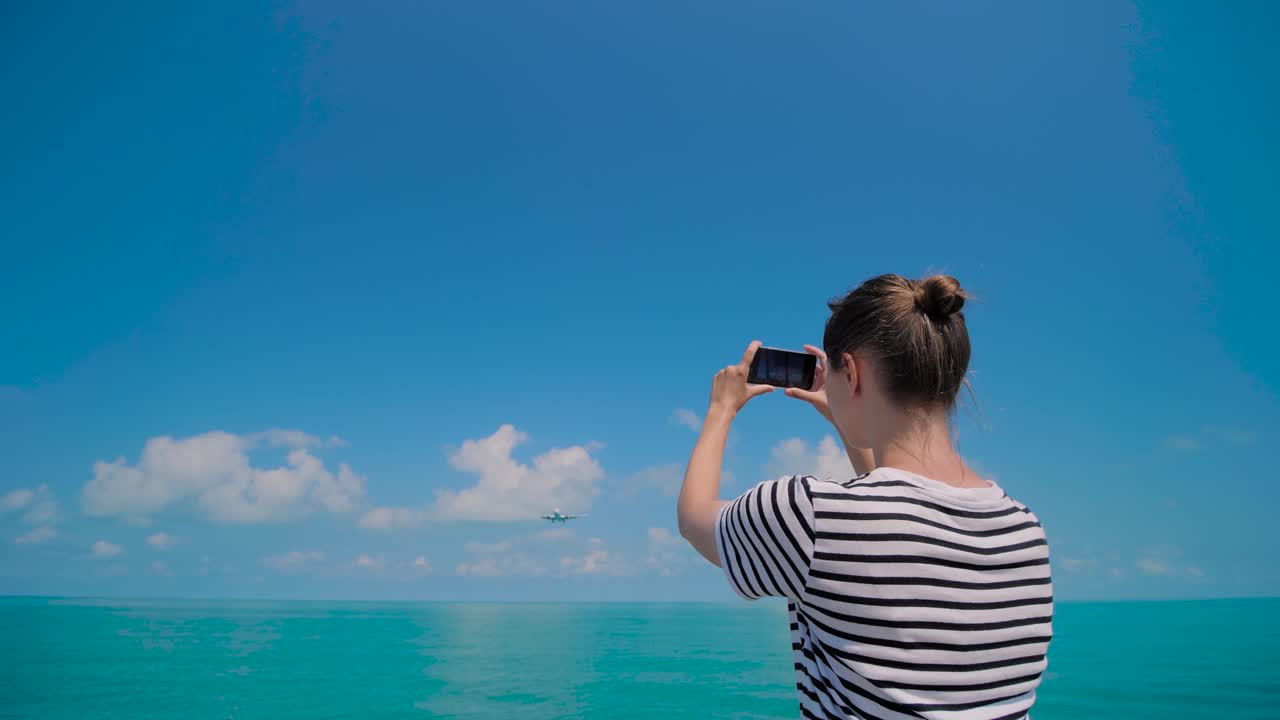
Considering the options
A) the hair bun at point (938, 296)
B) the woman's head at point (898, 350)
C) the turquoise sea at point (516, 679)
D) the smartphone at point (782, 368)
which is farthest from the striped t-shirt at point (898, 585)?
the turquoise sea at point (516, 679)

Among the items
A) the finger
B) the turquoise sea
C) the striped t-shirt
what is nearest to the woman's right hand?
the finger

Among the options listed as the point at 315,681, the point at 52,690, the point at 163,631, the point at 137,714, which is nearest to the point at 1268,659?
the point at 315,681

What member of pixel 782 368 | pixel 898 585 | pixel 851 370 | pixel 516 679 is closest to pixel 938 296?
pixel 851 370

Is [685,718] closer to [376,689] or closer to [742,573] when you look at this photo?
[376,689]

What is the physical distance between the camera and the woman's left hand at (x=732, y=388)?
169cm

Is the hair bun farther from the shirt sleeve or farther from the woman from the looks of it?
the shirt sleeve

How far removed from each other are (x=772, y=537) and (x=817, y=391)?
807 mm

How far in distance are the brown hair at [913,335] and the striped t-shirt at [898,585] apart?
0.73 ft

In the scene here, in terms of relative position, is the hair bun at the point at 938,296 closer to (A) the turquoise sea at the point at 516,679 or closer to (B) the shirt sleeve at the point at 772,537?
(B) the shirt sleeve at the point at 772,537

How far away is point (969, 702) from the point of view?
4.04ft

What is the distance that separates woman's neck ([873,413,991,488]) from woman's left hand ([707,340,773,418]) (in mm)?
377

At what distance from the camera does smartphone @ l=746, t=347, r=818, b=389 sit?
1.80m

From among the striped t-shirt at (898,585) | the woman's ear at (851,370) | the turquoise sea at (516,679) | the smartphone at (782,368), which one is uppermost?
the smartphone at (782,368)

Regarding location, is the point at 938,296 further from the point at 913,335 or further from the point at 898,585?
the point at 898,585
